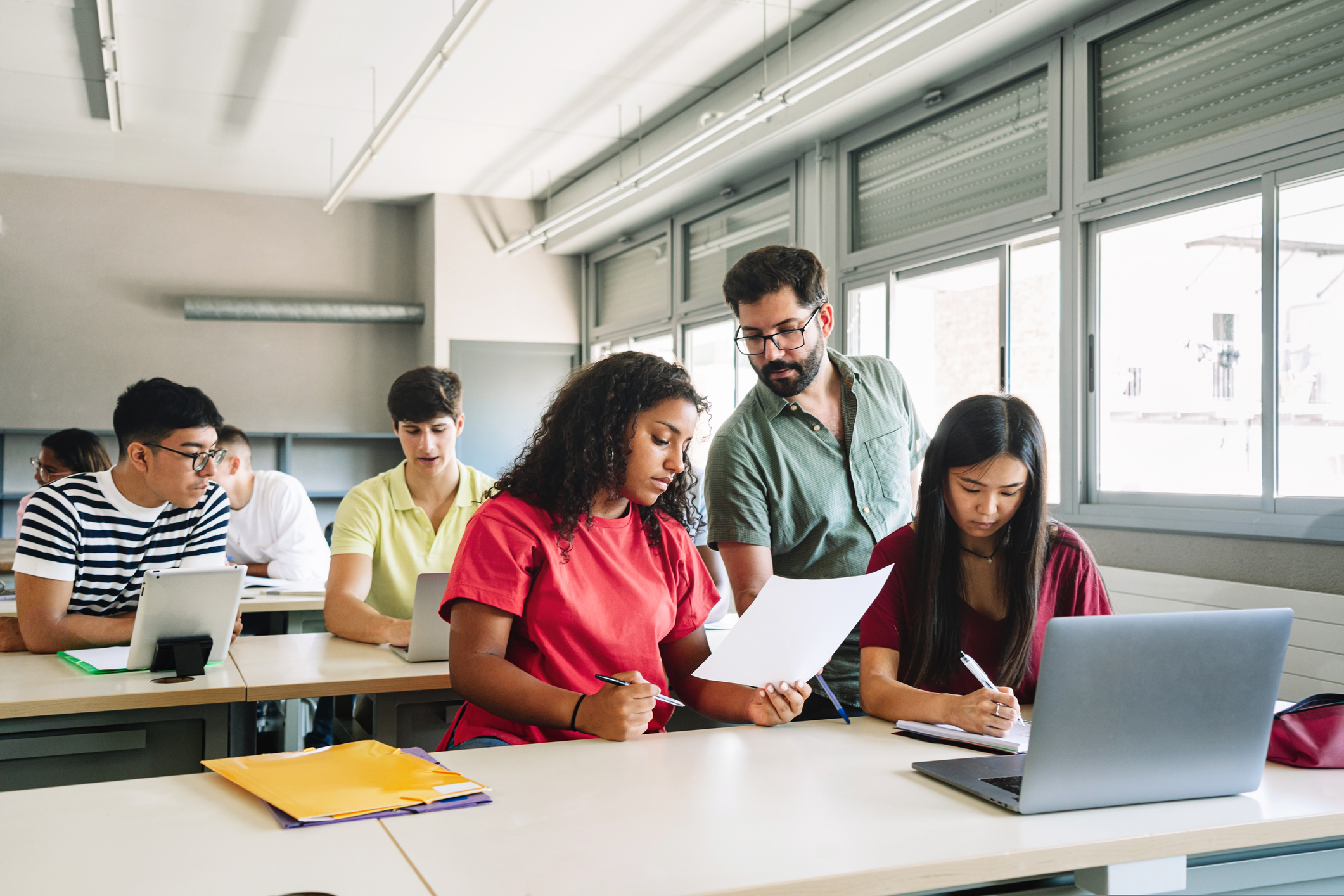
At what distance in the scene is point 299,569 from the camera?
168 inches

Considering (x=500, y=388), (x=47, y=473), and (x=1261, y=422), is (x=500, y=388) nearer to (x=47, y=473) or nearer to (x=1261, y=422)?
(x=47, y=473)

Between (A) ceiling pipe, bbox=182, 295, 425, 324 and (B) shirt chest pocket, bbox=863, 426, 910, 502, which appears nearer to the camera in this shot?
(B) shirt chest pocket, bbox=863, 426, 910, 502

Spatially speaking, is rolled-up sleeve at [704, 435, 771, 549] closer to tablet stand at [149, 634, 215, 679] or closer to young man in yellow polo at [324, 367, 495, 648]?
young man in yellow polo at [324, 367, 495, 648]

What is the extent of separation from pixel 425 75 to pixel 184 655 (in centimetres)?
310

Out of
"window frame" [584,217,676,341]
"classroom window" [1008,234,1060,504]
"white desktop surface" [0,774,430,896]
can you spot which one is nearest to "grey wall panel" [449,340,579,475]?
"window frame" [584,217,676,341]

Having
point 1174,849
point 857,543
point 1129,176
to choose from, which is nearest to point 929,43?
point 1129,176

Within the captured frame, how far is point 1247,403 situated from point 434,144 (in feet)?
17.1

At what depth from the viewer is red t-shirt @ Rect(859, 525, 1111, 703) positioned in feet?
6.21

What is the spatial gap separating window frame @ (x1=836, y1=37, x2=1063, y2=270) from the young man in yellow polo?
8.02ft

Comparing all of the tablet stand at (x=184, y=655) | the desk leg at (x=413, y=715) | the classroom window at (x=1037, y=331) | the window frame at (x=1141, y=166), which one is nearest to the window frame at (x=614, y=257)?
the classroom window at (x=1037, y=331)

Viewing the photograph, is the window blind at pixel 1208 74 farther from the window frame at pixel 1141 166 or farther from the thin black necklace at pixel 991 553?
the thin black necklace at pixel 991 553

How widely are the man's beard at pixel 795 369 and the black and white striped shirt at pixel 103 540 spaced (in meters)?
1.56

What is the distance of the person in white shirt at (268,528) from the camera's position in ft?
14.0

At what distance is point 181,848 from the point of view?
117 centimetres
